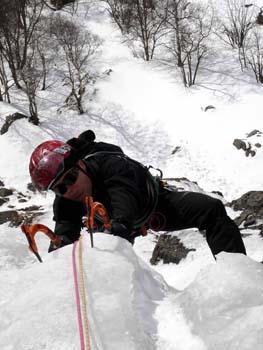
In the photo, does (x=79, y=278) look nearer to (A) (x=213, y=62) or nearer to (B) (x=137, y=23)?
(A) (x=213, y=62)

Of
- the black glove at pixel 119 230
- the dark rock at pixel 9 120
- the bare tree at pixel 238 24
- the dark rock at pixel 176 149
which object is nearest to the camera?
the black glove at pixel 119 230

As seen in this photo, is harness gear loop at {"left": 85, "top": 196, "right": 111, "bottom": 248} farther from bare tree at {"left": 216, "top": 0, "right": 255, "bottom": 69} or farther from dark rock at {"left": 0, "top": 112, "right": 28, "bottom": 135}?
bare tree at {"left": 216, "top": 0, "right": 255, "bottom": 69}

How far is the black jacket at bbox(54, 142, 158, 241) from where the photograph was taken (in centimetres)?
244

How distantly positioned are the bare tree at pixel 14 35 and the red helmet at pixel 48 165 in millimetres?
17283

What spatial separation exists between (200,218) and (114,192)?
709mm

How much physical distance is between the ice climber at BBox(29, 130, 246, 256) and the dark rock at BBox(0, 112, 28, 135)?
44.9 ft

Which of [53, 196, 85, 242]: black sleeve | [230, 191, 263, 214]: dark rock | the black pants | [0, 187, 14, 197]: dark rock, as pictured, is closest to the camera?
the black pants

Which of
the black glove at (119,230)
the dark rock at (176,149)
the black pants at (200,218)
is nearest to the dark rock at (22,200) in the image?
the dark rock at (176,149)

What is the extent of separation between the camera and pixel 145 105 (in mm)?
17172

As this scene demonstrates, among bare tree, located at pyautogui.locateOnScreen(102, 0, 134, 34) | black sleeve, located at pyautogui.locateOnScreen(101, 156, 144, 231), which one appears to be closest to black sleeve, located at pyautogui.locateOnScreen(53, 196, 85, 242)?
black sleeve, located at pyautogui.locateOnScreen(101, 156, 144, 231)

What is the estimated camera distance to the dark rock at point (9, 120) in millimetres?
15852

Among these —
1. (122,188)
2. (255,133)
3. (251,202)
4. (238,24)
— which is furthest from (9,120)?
(122,188)

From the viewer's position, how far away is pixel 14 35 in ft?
63.1

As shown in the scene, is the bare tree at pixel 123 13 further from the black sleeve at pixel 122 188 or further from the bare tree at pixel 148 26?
the black sleeve at pixel 122 188
